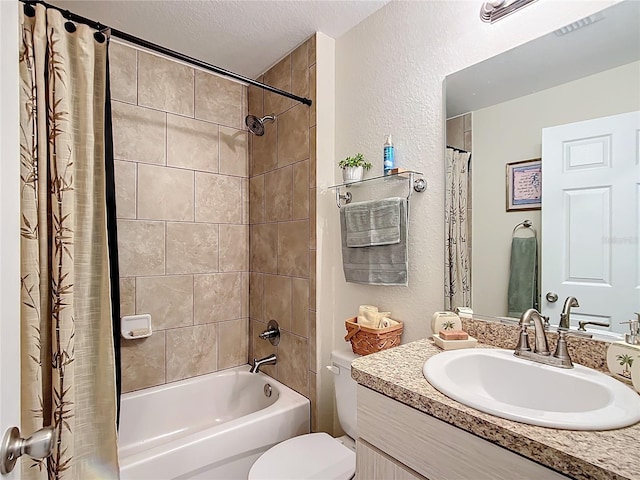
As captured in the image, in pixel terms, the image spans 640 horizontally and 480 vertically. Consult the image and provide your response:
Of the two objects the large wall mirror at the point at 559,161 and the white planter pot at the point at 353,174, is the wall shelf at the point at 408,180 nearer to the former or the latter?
the white planter pot at the point at 353,174

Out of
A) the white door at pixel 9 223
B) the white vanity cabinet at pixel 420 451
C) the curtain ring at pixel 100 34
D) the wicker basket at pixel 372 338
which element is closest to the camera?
the white door at pixel 9 223

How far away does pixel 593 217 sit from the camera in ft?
3.38

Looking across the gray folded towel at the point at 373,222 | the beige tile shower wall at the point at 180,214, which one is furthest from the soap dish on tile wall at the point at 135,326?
the gray folded towel at the point at 373,222

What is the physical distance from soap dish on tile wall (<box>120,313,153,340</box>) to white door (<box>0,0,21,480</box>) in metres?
1.37

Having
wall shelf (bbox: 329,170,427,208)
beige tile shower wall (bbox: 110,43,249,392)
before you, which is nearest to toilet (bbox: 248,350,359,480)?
wall shelf (bbox: 329,170,427,208)

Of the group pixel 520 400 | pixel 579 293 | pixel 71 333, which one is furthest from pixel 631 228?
pixel 71 333

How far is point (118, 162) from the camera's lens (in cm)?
193

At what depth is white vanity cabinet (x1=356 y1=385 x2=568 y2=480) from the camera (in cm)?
70

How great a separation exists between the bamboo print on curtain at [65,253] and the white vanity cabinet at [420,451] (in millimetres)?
990

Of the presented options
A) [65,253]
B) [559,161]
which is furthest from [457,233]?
[65,253]

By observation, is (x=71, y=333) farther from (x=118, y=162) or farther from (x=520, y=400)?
(x=520, y=400)

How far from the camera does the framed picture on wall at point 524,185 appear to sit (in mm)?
1153

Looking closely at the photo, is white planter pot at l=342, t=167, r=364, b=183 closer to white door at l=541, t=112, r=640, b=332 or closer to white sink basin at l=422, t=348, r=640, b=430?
white door at l=541, t=112, r=640, b=332

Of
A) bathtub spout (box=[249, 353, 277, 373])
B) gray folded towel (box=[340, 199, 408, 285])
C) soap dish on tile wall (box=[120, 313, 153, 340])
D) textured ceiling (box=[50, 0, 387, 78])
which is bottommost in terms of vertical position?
bathtub spout (box=[249, 353, 277, 373])
